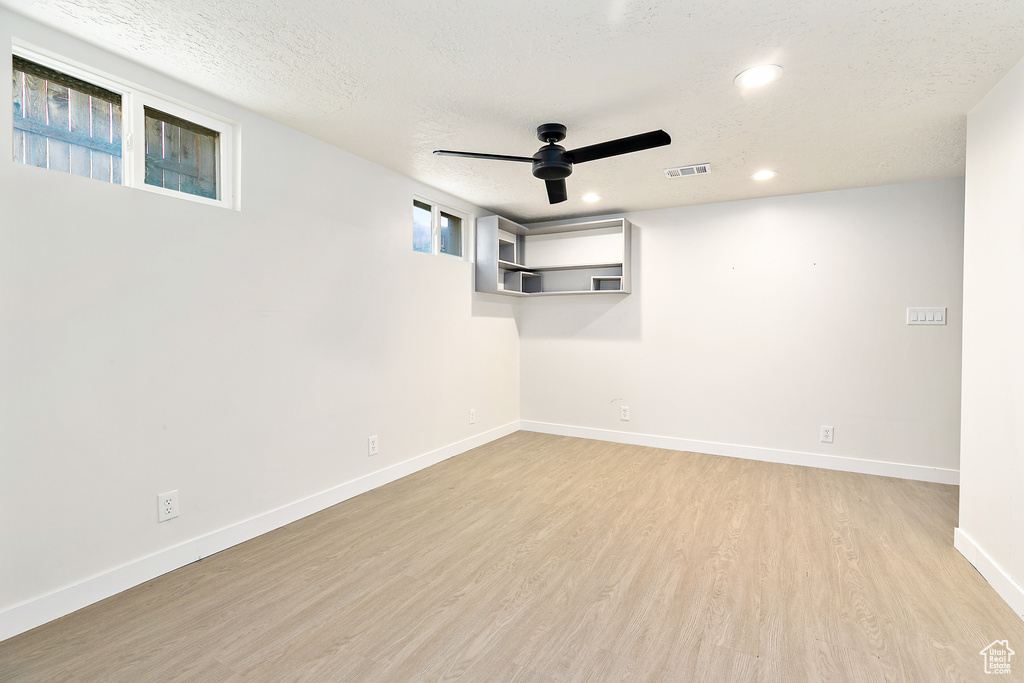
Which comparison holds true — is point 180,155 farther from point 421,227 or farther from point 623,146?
point 623,146

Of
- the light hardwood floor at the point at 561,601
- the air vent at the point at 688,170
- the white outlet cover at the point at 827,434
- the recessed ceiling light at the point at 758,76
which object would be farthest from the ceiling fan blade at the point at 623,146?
the white outlet cover at the point at 827,434

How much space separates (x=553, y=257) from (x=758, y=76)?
312 centimetres

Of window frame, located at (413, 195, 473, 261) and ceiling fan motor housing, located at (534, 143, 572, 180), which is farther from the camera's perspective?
window frame, located at (413, 195, 473, 261)

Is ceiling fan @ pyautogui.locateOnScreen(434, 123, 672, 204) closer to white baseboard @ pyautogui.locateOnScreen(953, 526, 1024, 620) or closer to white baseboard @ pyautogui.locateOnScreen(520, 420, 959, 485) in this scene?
white baseboard @ pyautogui.locateOnScreen(953, 526, 1024, 620)

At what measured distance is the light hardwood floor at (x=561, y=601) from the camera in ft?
5.63

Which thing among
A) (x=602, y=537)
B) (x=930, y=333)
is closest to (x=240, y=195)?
(x=602, y=537)

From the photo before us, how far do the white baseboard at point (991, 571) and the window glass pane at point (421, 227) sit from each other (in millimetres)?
4037

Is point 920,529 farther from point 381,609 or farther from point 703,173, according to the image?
point 381,609

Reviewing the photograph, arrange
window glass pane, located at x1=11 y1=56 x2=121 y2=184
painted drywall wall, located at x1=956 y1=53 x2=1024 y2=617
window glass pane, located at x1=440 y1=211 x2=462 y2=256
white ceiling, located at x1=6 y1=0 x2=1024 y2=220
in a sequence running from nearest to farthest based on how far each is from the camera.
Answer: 1. white ceiling, located at x1=6 y1=0 x2=1024 y2=220
2. window glass pane, located at x1=11 y1=56 x2=121 y2=184
3. painted drywall wall, located at x1=956 y1=53 x2=1024 y2=617
4. window glass pane, located at x1=440 y1=211 x2=462 y2=256

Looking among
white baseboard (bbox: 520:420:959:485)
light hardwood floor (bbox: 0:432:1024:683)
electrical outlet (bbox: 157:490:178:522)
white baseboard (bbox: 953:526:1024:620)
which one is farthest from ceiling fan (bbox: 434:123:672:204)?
white baseboard (bbox: 520:420:959:485)

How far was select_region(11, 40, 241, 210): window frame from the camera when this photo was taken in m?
2.04

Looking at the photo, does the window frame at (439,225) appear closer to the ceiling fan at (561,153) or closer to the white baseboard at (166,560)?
the ceiling fan at (561,153)

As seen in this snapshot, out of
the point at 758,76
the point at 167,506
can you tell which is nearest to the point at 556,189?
the point at 758,76

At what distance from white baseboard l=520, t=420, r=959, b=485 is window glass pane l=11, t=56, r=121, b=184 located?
4.36m
